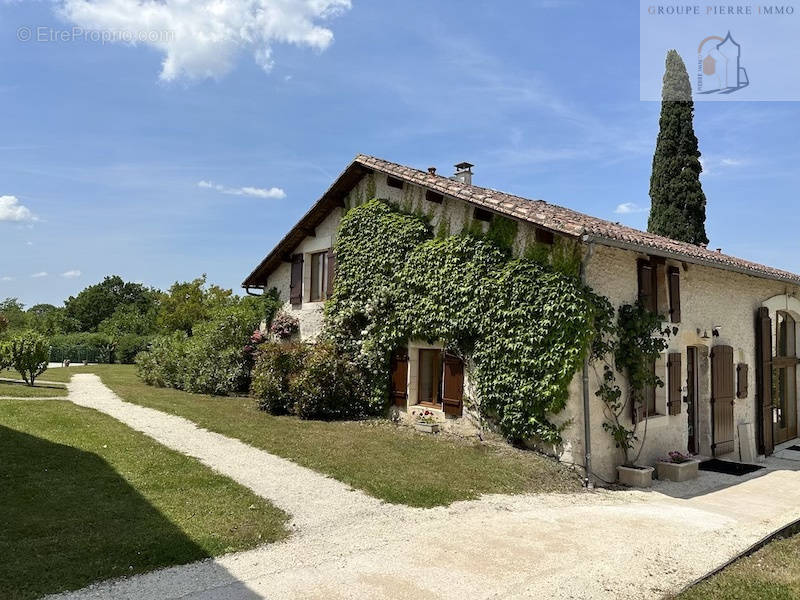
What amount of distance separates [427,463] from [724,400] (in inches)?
294

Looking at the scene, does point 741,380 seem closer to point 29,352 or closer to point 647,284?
point 647,284

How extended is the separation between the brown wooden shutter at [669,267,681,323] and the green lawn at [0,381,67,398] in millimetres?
16040

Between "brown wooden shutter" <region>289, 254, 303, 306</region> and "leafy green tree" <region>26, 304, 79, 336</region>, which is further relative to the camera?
"leafy green tree" <region>26, 304, 79, 336</region>

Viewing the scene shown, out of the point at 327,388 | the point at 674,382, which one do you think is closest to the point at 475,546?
the point at 674,382

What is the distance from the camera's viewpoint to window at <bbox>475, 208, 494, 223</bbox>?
1095cm

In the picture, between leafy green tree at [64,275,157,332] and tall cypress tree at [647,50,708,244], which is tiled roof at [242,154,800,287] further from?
leafy green tree at [64,275,157,332]

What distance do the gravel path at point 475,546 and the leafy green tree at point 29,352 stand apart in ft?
38.2

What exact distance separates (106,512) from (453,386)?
6775 millimetres

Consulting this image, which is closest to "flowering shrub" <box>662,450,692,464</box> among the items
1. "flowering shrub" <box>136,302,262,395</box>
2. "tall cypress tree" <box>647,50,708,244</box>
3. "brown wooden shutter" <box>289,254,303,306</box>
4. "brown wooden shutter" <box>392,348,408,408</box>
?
"brown wooden shutter" <box>392,348,408,408</box>

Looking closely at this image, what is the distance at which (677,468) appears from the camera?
31.7 feet

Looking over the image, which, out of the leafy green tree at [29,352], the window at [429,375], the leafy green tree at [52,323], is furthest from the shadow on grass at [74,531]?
the leafy green tree at [52,323]

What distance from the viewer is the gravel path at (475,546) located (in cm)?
462

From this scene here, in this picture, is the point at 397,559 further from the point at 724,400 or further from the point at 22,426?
the point at 724,400

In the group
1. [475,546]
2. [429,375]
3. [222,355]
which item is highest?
[222,355]
